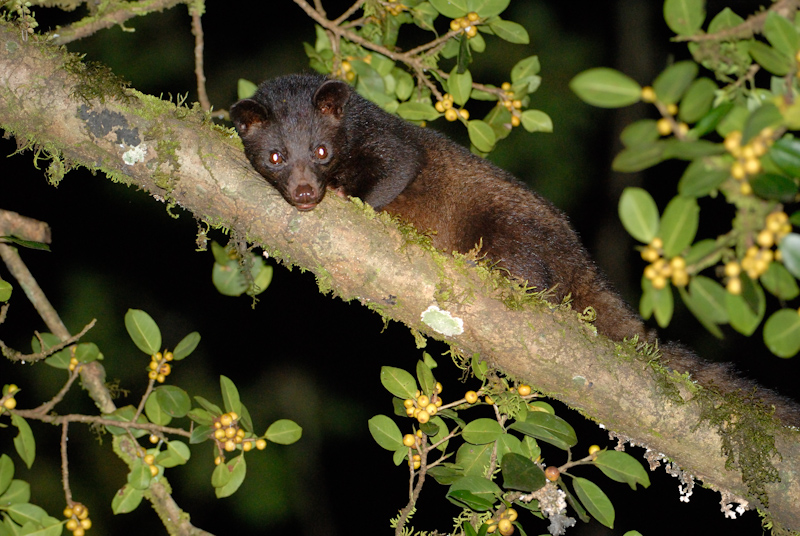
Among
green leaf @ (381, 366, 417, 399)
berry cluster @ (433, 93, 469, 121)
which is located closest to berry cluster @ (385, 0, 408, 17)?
berry cluster @ (433, 93, 469, 121)

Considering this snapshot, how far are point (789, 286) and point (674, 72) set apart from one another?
0.62m

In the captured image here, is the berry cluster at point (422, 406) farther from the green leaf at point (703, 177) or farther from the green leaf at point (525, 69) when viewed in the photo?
the green leaf at point (525, 69)

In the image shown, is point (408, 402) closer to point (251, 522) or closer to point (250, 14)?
point (251, 522)

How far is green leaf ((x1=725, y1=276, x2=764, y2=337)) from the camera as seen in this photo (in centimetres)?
168

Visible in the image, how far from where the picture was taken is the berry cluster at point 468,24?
3883 millimetres

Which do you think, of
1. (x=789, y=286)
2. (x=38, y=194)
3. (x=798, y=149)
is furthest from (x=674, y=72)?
(x=38, y=194)

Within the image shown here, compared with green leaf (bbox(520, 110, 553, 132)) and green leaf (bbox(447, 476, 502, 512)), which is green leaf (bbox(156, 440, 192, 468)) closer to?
green leaf (bbox(447, 476, 502, 512))

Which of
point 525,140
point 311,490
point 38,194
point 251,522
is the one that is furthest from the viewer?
point 525,140

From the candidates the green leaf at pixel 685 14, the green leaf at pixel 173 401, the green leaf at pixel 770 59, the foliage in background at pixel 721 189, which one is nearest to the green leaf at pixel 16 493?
the green leaf at pixel 173 401

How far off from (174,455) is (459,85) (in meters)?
2.74

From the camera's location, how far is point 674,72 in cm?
162

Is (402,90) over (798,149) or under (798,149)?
under

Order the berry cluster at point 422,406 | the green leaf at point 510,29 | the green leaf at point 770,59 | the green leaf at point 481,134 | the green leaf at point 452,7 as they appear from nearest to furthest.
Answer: the green leaf at point 770,59, the berry cluster at point 422,406, the green leaf at point 452,7, the green leaf at point 510,29, the green leaf at point 481,134

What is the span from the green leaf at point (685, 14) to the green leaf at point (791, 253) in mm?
693
